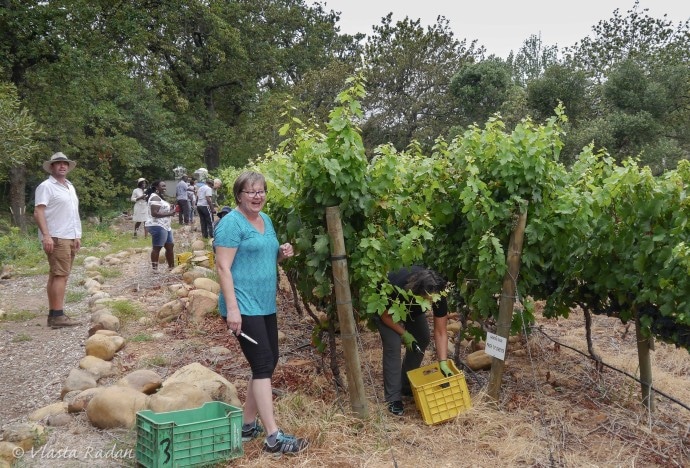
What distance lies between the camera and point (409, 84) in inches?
926

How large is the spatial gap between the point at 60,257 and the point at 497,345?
170 inches

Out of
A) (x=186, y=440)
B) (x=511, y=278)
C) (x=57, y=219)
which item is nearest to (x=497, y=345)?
(x=511, y=278)

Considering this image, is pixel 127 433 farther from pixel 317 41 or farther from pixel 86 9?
pixel 317 41

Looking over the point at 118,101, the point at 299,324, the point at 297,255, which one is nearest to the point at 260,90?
the point at 118,101

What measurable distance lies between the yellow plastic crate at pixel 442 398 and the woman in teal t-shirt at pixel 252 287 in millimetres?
898

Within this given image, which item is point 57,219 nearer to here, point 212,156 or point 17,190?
point 17,190

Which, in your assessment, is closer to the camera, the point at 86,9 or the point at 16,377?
the point at 16,377

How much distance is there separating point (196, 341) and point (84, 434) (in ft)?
7.13

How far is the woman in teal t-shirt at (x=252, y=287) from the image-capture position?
11.2 feet

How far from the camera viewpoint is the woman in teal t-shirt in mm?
3414

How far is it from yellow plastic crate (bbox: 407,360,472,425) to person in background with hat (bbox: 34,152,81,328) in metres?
3.83

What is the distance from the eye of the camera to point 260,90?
1172 inches

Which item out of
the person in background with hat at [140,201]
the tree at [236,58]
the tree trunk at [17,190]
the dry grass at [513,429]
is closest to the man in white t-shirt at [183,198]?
the person in background with hat at [140,201]

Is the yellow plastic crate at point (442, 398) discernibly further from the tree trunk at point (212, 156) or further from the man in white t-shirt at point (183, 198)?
the tree trunk at point (212, 156)
